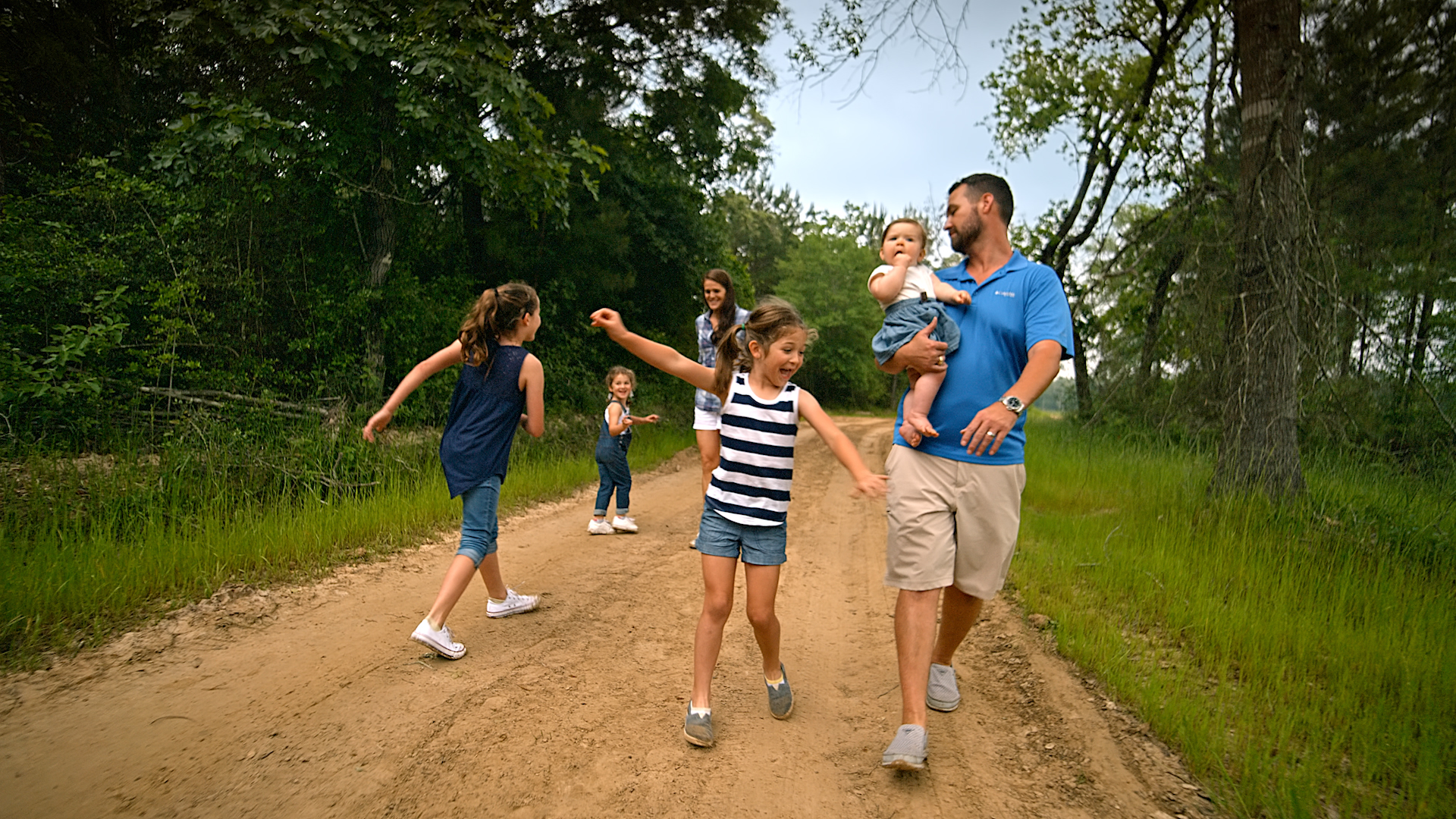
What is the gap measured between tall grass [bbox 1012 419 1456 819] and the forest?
3.6 inches

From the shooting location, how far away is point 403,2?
917 centimetres

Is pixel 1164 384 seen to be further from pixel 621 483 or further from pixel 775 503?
pixel 775 503

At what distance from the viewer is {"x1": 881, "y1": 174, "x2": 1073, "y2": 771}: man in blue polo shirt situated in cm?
320

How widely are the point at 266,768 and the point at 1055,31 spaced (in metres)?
16.8

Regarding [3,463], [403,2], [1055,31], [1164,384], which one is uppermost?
[1055,31]

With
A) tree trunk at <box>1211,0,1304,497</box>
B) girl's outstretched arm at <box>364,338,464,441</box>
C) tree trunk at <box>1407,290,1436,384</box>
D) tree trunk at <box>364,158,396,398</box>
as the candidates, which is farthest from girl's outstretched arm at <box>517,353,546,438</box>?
A: tree trunk at <box>364,158,396,398</box>

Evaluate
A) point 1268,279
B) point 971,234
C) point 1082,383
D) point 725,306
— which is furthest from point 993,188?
point 1082,383

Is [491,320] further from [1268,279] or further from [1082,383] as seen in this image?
[1082,383]

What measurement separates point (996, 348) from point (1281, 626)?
2456 mm

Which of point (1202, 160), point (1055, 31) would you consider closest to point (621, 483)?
point (1202, 160)

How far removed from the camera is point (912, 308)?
3352 millimetres

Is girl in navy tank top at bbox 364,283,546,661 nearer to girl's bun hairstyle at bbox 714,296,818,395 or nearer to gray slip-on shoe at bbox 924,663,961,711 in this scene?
girl's bun hairstyle at bbox 714,296,818,395

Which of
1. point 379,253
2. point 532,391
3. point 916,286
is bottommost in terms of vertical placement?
point 532,391

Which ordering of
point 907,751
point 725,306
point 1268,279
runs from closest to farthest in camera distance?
point 907,751
point 725,306
point 1268,279
